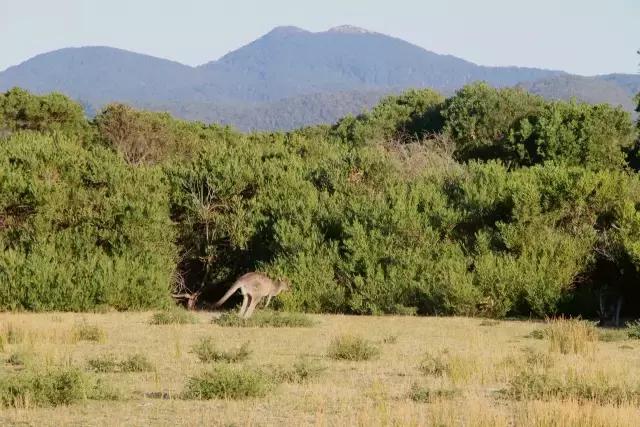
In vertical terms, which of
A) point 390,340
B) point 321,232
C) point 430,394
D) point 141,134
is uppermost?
point 141,134

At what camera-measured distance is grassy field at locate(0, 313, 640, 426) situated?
411 inches

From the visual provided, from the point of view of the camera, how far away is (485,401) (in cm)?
1121

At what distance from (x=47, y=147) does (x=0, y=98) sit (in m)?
28.3

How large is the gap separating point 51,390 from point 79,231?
15668mm

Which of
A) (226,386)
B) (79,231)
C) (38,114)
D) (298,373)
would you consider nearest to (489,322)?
(298,373)

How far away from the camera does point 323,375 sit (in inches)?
541

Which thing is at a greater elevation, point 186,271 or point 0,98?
point 0,98

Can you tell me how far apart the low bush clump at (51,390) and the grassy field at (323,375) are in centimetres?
3

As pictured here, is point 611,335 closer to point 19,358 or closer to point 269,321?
point 269,321

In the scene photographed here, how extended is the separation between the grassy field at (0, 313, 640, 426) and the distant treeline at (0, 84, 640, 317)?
11.7ft

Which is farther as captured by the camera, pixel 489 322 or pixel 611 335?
pixel 489 322

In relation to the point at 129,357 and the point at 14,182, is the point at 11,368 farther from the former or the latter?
the point at 14,182

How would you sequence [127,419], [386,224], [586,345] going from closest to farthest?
[127,419]
[586,345]
[386,224]

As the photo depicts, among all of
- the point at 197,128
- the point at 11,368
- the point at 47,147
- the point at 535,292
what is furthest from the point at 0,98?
the point at 11,368
